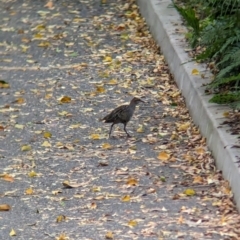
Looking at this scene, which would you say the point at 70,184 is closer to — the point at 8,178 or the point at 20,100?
the point at 8,178

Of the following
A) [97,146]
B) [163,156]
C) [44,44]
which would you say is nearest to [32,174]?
[97,146]

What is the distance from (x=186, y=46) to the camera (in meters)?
10.2

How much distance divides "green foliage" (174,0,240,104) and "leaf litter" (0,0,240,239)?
46cm

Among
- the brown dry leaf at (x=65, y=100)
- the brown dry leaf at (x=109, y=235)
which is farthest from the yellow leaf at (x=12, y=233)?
the brown dry leaf at (x=65, y=100)

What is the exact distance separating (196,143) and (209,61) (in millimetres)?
1378

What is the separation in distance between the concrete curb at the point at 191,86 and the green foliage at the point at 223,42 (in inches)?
8.0

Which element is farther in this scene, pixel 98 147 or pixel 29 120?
pixel 29 120

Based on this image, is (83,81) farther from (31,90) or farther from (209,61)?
(209,61)

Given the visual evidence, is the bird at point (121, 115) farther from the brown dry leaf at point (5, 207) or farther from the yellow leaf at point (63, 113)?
the brown dry leaf at point (5, 207)

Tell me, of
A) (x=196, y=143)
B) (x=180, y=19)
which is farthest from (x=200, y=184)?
(x=180, y=19)

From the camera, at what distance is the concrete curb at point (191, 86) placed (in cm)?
720

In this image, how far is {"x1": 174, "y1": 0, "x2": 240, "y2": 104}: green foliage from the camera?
8.15m

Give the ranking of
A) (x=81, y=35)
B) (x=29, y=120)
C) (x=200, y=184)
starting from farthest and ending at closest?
(x=81, y=35) → (x=29, y=120) → (x=200, y=184)

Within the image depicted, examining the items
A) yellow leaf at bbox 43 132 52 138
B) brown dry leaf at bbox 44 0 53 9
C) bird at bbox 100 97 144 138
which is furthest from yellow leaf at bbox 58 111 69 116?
brown dry leaf at bbox 44 0 53 9
